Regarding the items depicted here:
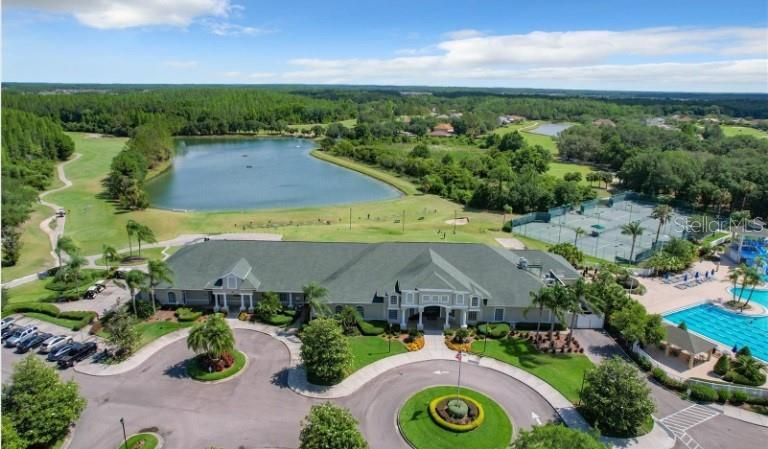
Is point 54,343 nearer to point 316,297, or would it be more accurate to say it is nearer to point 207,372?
point 207,372

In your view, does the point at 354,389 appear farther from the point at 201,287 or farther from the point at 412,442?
the point at 201,287

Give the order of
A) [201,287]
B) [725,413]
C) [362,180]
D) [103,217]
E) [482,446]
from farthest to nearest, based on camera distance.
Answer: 1. [362,180]
2. [103,217]
3. [201,287]
4. [725,413]
5. [482,446]

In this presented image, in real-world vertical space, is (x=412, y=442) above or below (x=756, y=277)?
below

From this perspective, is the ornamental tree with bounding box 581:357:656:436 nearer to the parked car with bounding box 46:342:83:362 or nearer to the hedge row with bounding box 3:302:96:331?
the parked car with bounding box 46:342:83:362

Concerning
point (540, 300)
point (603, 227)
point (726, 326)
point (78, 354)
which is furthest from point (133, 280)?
point (603, 227)

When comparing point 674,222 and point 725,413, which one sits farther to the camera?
point 674,222

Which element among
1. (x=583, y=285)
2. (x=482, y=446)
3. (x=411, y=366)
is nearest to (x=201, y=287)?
(x=411, y=366)
